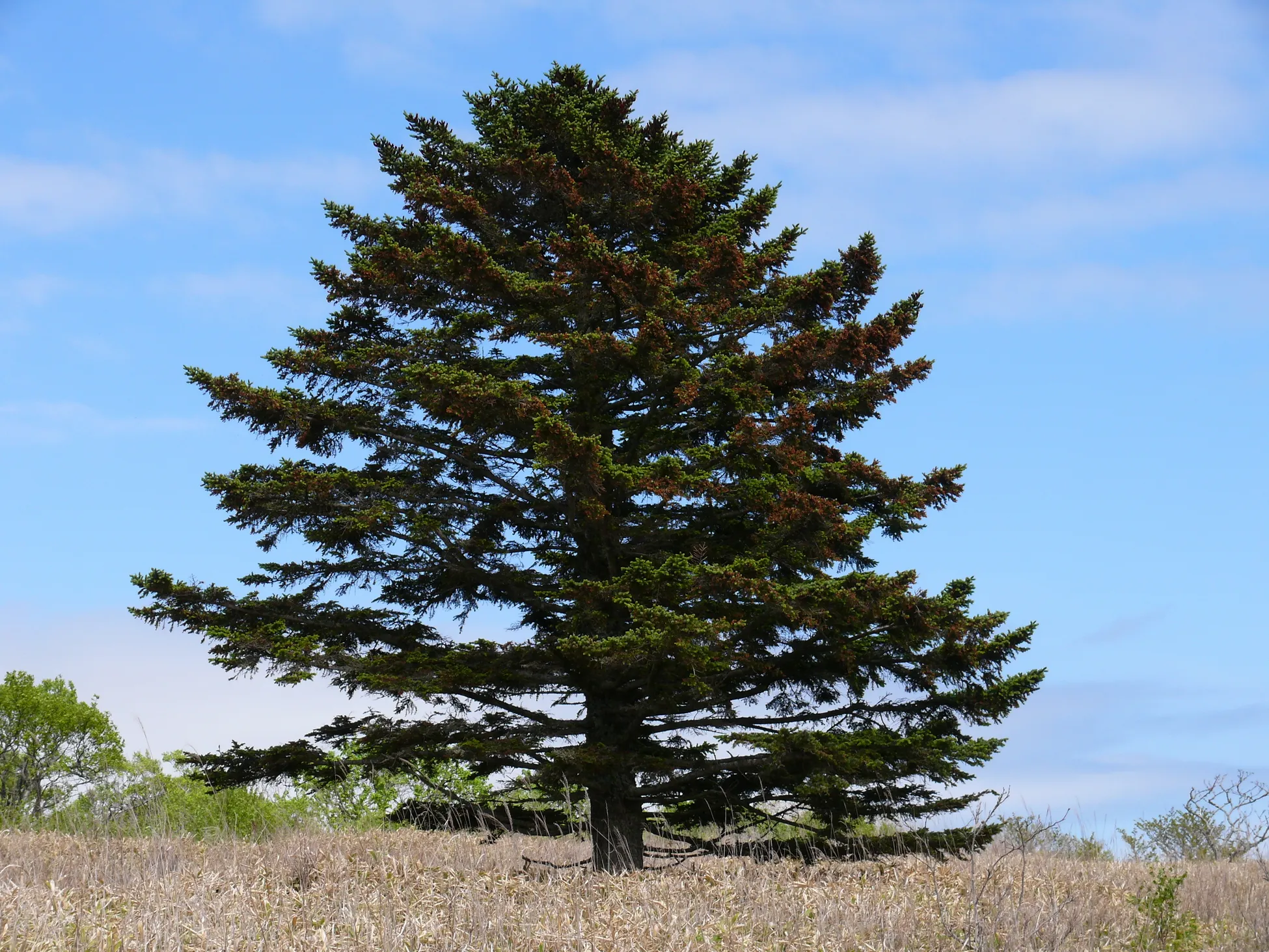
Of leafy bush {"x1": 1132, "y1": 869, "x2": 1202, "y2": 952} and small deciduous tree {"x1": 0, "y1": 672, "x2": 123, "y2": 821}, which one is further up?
small deciduous tree {"x1": 0, "y1": 672, "x2": 123, "y2": 821}

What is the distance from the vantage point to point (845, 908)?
32.4ft

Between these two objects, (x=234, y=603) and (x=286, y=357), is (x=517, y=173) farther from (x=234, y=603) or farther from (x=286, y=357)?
(x=234, y=603)

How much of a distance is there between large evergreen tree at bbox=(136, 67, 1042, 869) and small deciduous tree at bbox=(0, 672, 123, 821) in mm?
23047

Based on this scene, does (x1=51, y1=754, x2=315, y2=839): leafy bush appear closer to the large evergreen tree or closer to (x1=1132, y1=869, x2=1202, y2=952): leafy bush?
the large evergreen tree

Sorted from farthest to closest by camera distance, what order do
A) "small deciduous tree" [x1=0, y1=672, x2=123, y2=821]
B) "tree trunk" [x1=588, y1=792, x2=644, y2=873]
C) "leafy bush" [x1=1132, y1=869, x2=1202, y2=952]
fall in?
"small deciduous tree" [x1=0, y1=672, x2=123, y2=821], "tree trunk" [x1=588, y1=792, x2=644, y2=873], "leafy bush" [x1=1132, y1=869, x2=1202, y2=952]

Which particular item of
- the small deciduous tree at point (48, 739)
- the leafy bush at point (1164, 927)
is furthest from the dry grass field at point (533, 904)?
the small deciduous tree at point (48, 739)

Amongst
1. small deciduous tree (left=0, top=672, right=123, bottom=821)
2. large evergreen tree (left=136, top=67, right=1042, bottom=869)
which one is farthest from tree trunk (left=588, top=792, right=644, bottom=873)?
small deciduous tree (left=0, top=672, right=123, bottom=821)

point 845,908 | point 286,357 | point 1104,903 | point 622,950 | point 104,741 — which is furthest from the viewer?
point 104,741

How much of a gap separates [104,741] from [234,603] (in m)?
26.0

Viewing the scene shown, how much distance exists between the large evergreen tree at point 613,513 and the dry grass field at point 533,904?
51.6 inches

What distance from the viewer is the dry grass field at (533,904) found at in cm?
829

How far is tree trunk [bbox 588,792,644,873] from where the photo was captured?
1356 centimetres

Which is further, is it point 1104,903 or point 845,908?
point 1104,903

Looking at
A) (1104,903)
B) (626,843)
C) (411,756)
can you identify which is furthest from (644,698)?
(1104,903)
